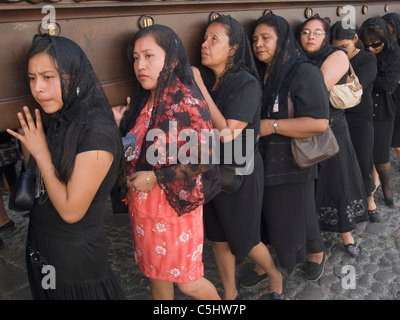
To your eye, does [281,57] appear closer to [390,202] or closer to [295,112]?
[295,112]

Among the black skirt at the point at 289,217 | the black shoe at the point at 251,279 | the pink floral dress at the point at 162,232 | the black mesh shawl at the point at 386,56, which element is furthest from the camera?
the black mesh shawl at the point at 386,56

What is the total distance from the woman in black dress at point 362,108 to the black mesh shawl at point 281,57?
0.89m

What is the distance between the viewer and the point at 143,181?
1842 mm

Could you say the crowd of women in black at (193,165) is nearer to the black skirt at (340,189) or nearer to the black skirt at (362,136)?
the black skirt at (340,189)

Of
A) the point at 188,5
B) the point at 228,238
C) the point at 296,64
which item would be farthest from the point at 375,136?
the point at 188,5

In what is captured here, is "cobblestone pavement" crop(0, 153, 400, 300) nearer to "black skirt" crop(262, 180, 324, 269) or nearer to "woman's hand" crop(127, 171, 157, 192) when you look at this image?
"black skirt" crop(262, 180, 324, 269)

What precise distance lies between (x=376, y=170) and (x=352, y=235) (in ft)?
3.48

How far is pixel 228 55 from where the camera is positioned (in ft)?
7.43

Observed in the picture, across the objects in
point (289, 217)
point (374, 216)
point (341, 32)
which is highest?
point (341, 32)

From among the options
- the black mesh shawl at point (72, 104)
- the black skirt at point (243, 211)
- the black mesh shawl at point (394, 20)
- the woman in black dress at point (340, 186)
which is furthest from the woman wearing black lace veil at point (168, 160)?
the black mesh shawl at point (394, 20)

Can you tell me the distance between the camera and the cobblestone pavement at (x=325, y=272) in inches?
110

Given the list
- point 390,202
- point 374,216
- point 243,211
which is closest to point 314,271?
point 243,211

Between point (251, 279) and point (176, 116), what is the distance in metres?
1.69

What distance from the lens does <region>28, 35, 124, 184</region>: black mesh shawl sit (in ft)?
5.17
